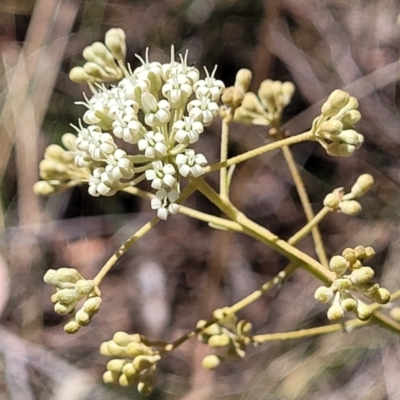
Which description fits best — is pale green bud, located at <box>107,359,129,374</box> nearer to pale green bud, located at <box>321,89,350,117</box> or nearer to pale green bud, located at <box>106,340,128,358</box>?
pale green bud, located at <box>106,340,128,358</box>

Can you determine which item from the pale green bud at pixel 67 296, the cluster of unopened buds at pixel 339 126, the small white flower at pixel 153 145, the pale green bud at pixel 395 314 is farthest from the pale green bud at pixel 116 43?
the pale green bud at pixel 395 314

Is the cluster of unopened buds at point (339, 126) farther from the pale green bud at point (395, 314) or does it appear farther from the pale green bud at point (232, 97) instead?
the pale green bud at point (395, 314)

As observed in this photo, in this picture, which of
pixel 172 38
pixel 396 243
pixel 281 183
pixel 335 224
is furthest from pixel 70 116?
pixel 396 243

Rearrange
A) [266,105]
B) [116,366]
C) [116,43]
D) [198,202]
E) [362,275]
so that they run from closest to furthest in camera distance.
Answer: [362,275]
[116,366]
[116,43]
[266,105]
[198,202]

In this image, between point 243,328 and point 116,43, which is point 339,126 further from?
point 116,43

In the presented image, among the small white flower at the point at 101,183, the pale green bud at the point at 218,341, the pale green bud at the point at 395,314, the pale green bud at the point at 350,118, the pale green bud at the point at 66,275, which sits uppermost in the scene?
the pale green bud at the point at 350,118

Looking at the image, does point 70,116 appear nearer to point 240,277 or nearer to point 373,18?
point 240,277

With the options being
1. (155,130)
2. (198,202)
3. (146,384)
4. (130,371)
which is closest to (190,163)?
(155,130)

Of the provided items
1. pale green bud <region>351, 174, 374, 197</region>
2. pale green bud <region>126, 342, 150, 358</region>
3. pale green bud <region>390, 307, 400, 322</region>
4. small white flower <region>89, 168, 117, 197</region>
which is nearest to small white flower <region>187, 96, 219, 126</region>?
small white flower <region>89, 168, 117, 197</region>
